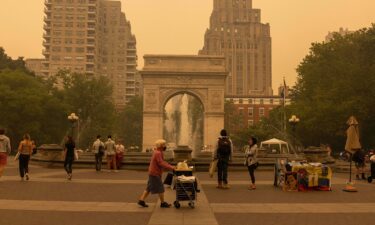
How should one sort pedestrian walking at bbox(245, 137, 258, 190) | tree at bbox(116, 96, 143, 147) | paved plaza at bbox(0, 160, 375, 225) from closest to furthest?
paved plaza at bbox(0, 160, 375, 225)
pedestrian walking at bbox(245, 137, 258, 190)
tree at bbox(116, 96, 143, 147)

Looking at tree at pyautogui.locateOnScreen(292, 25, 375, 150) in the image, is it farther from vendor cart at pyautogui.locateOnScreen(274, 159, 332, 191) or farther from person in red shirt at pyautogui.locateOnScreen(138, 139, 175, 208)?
person in red shirt at pyautogui.locateOnScreen(138, 139, 175, 208)

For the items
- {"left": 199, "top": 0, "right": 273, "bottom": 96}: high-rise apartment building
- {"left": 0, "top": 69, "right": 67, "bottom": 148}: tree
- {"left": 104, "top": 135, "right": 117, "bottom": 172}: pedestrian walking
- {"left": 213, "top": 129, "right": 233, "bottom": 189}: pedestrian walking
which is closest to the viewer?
{"left": 213, "top": 129, "right": 233, "bottom": 189}: pedestrian walking

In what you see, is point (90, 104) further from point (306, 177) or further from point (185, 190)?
point (185, 190)

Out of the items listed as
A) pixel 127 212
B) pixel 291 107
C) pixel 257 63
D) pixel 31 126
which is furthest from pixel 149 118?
pixel 257 63

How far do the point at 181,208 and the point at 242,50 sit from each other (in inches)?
6876

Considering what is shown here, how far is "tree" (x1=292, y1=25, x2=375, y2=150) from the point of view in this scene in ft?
149

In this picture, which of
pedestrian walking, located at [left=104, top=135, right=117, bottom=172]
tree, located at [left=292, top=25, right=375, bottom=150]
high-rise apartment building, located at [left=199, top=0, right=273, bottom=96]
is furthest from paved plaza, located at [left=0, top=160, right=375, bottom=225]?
high-rise apartment building, located at [left=199, top=0, right=273, bottom=96]

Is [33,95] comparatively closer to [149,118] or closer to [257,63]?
[149,118]

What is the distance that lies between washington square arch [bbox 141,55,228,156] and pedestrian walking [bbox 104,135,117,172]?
33.9 meters

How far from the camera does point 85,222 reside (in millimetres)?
9211

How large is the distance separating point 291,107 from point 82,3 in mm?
84025

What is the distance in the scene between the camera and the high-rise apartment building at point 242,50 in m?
179

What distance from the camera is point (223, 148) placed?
51.7ft

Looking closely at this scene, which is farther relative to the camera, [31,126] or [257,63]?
[257,63]
